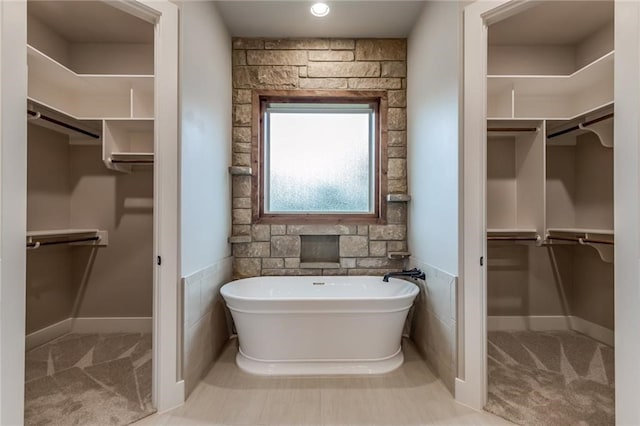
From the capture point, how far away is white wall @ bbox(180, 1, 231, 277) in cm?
174

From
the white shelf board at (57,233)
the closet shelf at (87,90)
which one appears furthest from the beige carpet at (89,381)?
the closet shelf at (87,90)

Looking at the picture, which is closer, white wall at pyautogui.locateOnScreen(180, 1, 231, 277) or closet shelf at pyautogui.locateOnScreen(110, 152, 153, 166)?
white wall at pyautogui.locateOnScreen(180, 1, 231, 277)

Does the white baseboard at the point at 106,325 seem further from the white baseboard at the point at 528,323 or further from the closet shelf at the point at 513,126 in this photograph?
the closet shelf at the point at 513,126

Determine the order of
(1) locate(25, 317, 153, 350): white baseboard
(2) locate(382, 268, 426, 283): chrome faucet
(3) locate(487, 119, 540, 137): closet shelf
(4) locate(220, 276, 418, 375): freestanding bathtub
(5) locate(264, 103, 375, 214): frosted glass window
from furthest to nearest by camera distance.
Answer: (5) locate(264, 103, 375, 214): frosted glass window
(1) locate(25, 317, 153, 350): white baseboard
(3) locate(487, 119, 540, 137): closet shelf
(2) locate(382, 268, 426, 283): chrome faucet
(4) locate(220, 276, 418, 375): freestanding bathtub

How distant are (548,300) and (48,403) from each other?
3.68m

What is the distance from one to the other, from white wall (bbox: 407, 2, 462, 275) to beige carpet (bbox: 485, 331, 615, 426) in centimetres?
77

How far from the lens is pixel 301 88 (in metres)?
2.66

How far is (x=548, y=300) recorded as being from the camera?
8.85ft

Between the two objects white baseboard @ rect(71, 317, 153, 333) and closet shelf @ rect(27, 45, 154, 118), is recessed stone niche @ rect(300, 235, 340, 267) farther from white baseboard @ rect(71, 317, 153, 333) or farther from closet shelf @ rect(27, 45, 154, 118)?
closet shelf @ rect(27, 45, 154, 118)

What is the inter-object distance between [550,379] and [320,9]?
9.69 ft

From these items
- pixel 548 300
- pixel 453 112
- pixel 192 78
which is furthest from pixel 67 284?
pixel 548 300

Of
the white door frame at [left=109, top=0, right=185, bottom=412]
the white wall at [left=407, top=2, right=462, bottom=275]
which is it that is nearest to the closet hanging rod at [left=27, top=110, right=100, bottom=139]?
the white door frame at [left=109, top=0, right=185, bottom=412]
